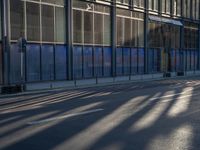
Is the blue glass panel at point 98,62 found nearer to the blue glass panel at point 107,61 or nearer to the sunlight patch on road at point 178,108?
the blue glass panel at point 107,61

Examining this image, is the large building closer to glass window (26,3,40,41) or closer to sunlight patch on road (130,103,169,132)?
glass window (26,3,40,41)

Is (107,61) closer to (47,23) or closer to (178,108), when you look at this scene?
(47,23)

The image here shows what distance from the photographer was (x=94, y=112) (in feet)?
45.6

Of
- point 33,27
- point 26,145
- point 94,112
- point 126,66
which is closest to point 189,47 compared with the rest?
point 126,66

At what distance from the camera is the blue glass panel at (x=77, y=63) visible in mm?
33406

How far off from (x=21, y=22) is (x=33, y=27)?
124 cm

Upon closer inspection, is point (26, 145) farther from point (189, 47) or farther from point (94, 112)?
point (189, 47)

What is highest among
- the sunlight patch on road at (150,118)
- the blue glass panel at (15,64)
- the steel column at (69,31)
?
the steel column at (69,31)

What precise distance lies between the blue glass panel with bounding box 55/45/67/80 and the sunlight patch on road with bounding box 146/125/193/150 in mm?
21575

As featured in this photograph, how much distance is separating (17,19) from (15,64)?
9.98ft

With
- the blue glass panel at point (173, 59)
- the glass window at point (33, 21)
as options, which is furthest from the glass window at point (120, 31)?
the blue glass panel at point (173, 59)

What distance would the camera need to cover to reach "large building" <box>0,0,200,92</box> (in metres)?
27.7

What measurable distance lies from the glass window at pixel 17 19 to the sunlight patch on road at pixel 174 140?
18905 mm

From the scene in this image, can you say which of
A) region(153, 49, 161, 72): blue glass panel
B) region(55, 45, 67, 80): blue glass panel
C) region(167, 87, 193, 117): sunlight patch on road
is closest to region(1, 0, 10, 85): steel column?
region(55, 45, 67, 80): blue glass panel
